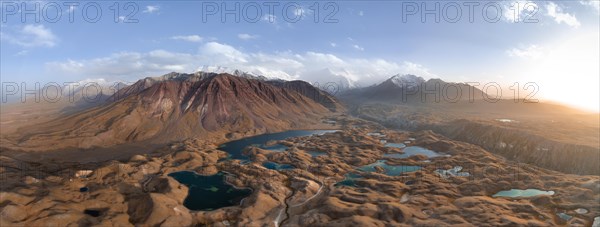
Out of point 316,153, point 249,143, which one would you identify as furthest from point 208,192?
point 249,143

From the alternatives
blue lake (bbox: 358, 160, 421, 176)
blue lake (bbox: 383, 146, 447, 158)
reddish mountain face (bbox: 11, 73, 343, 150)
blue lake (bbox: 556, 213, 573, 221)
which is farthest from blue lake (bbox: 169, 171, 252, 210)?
blue lake (bbox: 556, 213, 573, 221)

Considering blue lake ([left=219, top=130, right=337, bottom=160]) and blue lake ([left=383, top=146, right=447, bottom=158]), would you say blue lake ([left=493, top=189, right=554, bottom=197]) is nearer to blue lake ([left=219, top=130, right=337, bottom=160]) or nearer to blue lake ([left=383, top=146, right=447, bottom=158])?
blue lake ([left=383, top=146, right=447, bottom=158])

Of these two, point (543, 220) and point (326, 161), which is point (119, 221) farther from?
point (543, 220)

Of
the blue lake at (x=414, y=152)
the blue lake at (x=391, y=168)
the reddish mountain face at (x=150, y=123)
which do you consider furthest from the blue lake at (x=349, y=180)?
the reddish mountain face at (x=150, y=123)

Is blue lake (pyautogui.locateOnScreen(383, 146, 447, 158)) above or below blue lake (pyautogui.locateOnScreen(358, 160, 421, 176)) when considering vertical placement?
above

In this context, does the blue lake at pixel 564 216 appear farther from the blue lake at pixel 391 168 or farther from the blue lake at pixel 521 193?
the blue lake at pixel 391 168
